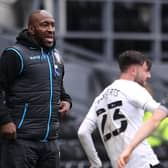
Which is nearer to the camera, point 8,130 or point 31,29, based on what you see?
point 8,130

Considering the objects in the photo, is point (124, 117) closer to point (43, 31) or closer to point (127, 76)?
point (127, 76)

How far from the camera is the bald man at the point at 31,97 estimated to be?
18.4 feet

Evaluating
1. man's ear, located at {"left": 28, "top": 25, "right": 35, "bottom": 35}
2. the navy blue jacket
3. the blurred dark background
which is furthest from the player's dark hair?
the blurred dark background

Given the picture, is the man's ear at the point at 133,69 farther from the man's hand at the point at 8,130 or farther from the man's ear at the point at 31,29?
the man's hand at the point at 8,130

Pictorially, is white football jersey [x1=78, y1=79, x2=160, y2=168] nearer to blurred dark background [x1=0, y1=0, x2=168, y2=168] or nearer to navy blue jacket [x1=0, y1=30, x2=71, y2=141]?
navy blue jacket [x1=0, y1=30, x2=71, y2=141]

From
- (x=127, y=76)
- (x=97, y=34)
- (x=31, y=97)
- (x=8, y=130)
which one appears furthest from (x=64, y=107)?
(x=97, y=34)

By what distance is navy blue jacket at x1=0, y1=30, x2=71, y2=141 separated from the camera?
558 centimetres

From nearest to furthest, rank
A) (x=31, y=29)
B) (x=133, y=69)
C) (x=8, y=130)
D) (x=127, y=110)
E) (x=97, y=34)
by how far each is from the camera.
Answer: (x=8, y=130)
(x=31, y=29)
(x=127, y=110)
(x=133, y=69)
(x=97, y=34)

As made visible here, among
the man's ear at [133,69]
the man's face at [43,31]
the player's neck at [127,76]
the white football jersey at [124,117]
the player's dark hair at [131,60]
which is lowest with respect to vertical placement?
the white football jersey at [124,117]

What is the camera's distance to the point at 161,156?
1041 centimetres

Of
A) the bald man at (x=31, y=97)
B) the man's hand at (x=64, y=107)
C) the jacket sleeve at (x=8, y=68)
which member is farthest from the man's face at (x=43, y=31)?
the man's hand at (x=64, y=107)

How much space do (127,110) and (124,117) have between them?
0.06 m

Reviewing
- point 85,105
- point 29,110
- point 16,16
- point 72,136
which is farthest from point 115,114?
point 16,16

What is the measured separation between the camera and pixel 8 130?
5461 mm
